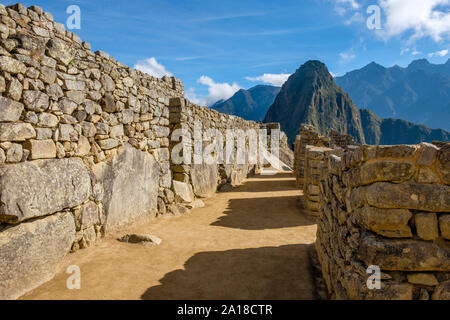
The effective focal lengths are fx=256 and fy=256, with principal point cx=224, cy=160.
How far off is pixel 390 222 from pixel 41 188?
4709 mm

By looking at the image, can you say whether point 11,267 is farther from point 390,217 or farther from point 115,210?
point 390,217

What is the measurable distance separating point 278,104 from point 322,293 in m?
85.2

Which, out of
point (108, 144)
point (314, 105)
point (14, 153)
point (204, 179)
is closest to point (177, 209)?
point (204, 179)

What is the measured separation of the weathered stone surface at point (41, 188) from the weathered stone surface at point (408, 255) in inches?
176

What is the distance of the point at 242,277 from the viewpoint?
4172 millimetres

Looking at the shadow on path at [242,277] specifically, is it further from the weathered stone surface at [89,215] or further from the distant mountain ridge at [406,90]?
the distant mountain ridge at [406,90]

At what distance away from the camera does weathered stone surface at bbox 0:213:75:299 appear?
3492 millimetres

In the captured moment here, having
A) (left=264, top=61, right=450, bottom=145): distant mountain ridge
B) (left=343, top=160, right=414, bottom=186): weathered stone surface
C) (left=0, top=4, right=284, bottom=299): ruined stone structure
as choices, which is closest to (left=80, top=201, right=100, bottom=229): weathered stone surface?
(left=0, top=4, right=284, bottom=299): ruined stone structure

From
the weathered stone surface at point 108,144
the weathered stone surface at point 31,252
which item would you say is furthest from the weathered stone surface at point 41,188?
the weathered stone surface at point 108,144

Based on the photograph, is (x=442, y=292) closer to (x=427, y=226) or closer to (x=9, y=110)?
(x=427, y=226)

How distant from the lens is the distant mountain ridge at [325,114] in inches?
3059
